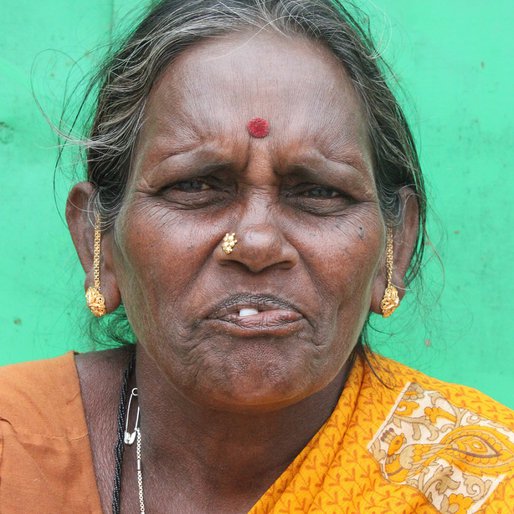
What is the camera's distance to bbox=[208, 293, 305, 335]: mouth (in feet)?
7.65

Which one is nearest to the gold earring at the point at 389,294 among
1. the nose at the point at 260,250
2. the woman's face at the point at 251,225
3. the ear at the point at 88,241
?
the woman's face at the point at 251,225

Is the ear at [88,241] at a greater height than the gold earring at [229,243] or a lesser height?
lesser

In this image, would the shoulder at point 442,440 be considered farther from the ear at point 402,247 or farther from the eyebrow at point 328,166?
the eyebrow at point 328,166

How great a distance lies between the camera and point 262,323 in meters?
2.33

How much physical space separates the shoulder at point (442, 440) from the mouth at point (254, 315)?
0.56 m

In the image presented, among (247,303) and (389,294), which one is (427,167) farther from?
(247,303)

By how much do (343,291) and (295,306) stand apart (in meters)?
0.18

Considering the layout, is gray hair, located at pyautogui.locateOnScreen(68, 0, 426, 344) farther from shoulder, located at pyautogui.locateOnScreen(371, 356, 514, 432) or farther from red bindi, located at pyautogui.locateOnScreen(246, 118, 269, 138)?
shoulder, located at pyautogui.locateOnScreen(371, 356, 514, 432)

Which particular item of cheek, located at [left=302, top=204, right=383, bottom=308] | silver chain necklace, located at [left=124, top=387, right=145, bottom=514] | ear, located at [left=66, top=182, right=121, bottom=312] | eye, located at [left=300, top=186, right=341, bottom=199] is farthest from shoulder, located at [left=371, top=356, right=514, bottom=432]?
ear, located at [left=66, top=182, right=121, bottom=312]

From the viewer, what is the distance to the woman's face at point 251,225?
236cm

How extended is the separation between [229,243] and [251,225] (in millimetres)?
83

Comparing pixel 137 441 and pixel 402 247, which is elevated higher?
pixel 402 247

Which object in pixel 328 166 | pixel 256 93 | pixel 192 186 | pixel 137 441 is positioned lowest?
pixel 137 441

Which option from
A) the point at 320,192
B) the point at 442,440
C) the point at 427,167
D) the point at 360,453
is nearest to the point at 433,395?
the point at 442,440
